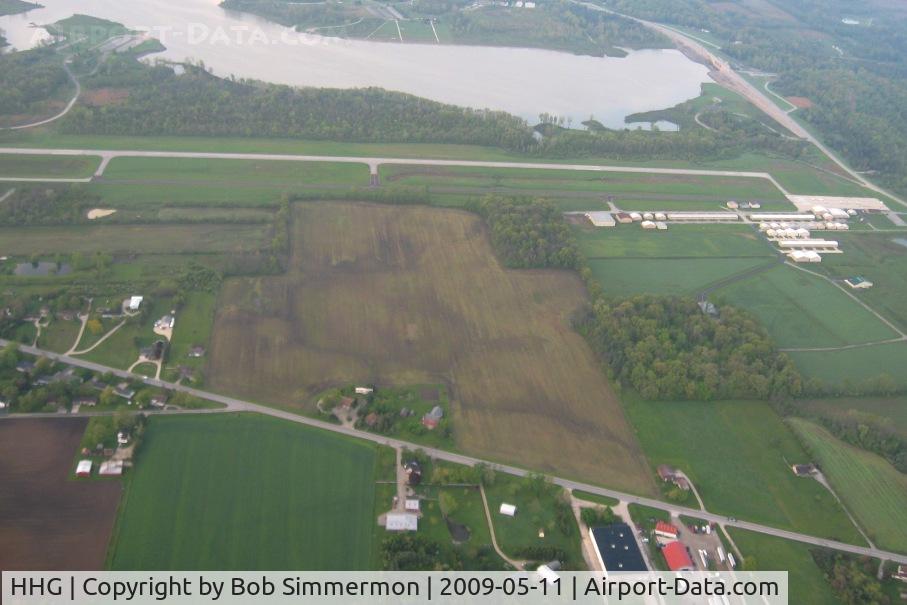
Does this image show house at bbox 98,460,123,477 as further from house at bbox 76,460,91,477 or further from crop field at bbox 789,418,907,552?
crop field at bbox 789,418,907,552

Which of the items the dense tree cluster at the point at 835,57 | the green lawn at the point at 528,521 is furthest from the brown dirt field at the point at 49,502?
the dense tree cluster at the point at 835,57

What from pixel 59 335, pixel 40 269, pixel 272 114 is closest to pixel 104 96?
pixel 272 114

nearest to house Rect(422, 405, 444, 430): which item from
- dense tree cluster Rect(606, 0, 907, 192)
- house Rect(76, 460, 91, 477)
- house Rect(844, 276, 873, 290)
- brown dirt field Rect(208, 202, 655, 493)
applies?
brown dirt field Rect(208, 202, 655, 493)

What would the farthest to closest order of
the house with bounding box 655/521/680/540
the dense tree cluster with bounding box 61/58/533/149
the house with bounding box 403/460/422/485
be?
the dense tree cluster with bounding box 61/58/533/149 < the house with bounding box 403/460/422/485 < the house with bounding box 655/521/680/540

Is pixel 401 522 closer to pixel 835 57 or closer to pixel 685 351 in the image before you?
pixel 685 351

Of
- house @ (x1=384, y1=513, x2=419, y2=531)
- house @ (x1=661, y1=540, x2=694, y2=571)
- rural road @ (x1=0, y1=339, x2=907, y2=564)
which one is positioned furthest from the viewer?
rural road @ (x1=0, y1=339, x2=907, y2=564)

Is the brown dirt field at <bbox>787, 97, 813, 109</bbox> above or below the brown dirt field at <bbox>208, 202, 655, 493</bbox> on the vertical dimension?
above

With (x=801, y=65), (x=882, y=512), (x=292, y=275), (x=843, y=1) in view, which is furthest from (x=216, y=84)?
(x=843, y=1)
